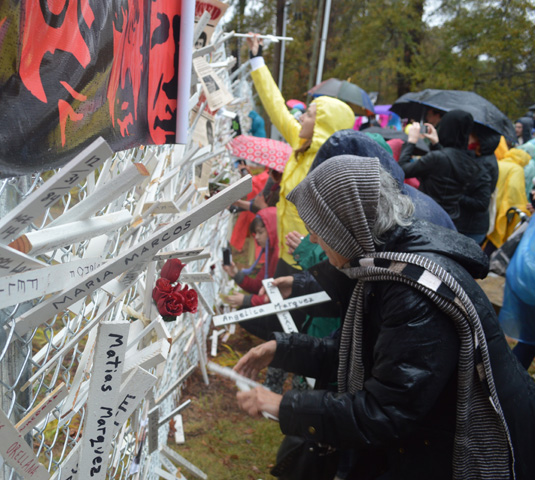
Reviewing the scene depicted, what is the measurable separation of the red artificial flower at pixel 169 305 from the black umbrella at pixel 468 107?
4.64 metres

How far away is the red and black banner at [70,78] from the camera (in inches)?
28.4

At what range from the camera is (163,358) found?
1.33m

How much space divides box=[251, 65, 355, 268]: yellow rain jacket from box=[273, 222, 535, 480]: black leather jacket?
1881mm

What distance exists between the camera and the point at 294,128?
13.9ft

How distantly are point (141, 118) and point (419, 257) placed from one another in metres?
0.98

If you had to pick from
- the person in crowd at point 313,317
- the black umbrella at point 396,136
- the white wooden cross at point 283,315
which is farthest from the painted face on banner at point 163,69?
the black umbrella at point 396,136

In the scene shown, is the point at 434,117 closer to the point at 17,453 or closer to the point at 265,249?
the point at 265,249

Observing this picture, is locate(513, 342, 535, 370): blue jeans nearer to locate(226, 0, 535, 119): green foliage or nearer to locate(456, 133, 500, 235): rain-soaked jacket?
locate(456, 133, 500, 235): rain-soaked jacket

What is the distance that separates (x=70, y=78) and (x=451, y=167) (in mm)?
4226

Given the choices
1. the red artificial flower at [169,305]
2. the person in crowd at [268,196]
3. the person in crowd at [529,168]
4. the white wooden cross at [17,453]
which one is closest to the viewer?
the white wooden cross at [17,453]

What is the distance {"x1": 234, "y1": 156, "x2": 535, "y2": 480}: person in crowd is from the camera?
5.45 ft

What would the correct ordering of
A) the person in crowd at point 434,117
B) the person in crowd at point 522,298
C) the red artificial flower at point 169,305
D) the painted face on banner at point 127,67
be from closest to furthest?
the painted face on banner at point 127,67
the red artificial flower at point 169,305
the person in crowd at point 522,298
the person in crowd at point 434,117

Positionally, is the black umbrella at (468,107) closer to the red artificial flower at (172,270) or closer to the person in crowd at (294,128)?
the person in crowd at (294,128)

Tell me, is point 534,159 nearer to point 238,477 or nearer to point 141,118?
point 238,477
